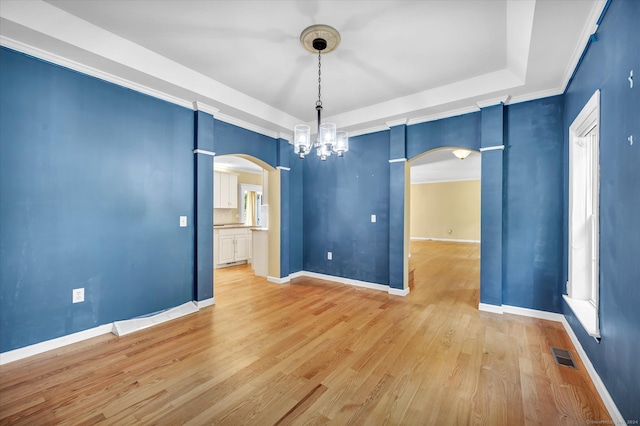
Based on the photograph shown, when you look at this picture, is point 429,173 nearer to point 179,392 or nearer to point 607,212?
point 607,212

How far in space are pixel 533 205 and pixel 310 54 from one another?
3.26 m

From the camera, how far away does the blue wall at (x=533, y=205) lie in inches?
124

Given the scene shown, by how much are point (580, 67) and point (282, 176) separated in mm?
4098

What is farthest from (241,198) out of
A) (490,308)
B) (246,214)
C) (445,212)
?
(445,212)

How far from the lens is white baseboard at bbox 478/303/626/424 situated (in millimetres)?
1647

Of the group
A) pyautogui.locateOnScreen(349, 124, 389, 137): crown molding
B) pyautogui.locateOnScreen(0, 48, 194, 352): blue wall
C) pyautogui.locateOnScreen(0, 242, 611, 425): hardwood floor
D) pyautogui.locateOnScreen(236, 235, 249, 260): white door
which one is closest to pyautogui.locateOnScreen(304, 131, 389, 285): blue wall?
pyautogui.locateOnScreen(349, 124, 389, 137): crown molding

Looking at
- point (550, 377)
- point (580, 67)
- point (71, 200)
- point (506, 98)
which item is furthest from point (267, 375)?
point (506, 98)

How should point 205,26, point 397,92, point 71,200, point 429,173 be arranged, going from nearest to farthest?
point 205,26, point 71,200, point 397,92, point 429,173

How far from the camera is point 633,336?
142cm

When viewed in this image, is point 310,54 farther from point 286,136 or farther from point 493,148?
point 493,148

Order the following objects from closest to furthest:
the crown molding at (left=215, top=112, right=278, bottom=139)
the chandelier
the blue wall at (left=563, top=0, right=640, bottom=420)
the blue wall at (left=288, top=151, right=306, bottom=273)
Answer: the blue wall at (left=563, top=0, right=640, bottom=420)
the chandelier
the crown molding at (left=215, top=112, right=278, bottom=139)
the blue wall at (left=288, top=151, right=306, bottom=273)

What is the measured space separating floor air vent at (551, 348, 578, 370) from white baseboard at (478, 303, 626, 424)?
7 centimetres

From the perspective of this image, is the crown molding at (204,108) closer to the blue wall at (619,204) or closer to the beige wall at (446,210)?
the blue wall at (619,204)

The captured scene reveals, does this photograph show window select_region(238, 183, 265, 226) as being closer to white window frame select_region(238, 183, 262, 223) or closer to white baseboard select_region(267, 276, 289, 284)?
white window frame select_region(238, 183, 262, 223)
